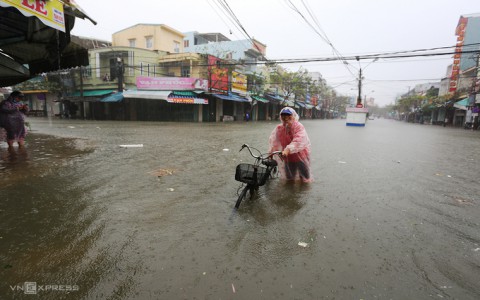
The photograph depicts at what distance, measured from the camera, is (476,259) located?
103 inches

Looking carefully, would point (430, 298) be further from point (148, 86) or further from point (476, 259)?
point (148, 86)

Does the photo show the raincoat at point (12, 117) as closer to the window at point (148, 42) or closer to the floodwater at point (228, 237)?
the floodwater at point (228, 237)

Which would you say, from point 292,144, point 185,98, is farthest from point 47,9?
point 185,98

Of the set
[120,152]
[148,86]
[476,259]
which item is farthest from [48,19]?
[148,86]

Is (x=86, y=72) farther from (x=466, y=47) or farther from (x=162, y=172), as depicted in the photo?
(x=466, y=47)

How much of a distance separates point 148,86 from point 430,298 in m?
28.0

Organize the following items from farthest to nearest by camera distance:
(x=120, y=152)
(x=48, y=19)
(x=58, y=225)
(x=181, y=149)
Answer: (x=181, y=149) → (x=120, y=152) → (x=48, y=19) → (x=58, y=225)

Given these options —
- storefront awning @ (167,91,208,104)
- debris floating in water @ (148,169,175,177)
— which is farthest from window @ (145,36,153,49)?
debris floating in water @ (148,169,175,177)

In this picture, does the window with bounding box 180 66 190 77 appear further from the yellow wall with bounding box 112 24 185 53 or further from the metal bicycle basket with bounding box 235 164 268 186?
the metal bicycle basket with bounding box 235 164 268 186

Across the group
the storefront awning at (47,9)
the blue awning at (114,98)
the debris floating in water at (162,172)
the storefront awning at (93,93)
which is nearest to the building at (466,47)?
the blue awning at (114,98)

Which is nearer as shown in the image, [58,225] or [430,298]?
[430,298]

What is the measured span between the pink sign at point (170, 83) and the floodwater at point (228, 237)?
21.9 meters

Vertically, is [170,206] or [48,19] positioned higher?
[48,19]

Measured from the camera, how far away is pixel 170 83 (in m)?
26.4
